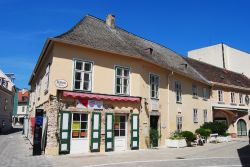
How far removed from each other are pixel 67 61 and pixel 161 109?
26.9 ft

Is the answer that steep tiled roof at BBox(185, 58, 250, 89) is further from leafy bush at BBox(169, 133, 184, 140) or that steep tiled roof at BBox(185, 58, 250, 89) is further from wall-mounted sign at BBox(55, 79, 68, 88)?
wall-mounted sign at BBox(55, 79, 68, 88)

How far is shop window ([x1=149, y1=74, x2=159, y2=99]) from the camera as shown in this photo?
19.1m

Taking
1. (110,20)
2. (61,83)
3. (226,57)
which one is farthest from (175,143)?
(226,57)

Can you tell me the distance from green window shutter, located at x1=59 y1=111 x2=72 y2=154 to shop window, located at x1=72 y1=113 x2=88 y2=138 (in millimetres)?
374

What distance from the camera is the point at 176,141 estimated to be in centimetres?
1908

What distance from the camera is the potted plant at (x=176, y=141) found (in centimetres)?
1907

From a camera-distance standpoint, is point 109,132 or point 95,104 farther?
point 109,132

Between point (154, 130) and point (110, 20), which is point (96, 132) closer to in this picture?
point (154, 130)

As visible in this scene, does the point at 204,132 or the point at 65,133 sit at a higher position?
the point at 65,133

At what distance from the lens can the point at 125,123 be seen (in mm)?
17062

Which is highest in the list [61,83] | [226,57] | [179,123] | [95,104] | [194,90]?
[226,57]

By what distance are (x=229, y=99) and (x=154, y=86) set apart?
14.7m

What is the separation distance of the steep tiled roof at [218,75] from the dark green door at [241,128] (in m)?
4.45

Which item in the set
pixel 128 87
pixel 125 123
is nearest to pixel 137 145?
pixel 125 123
